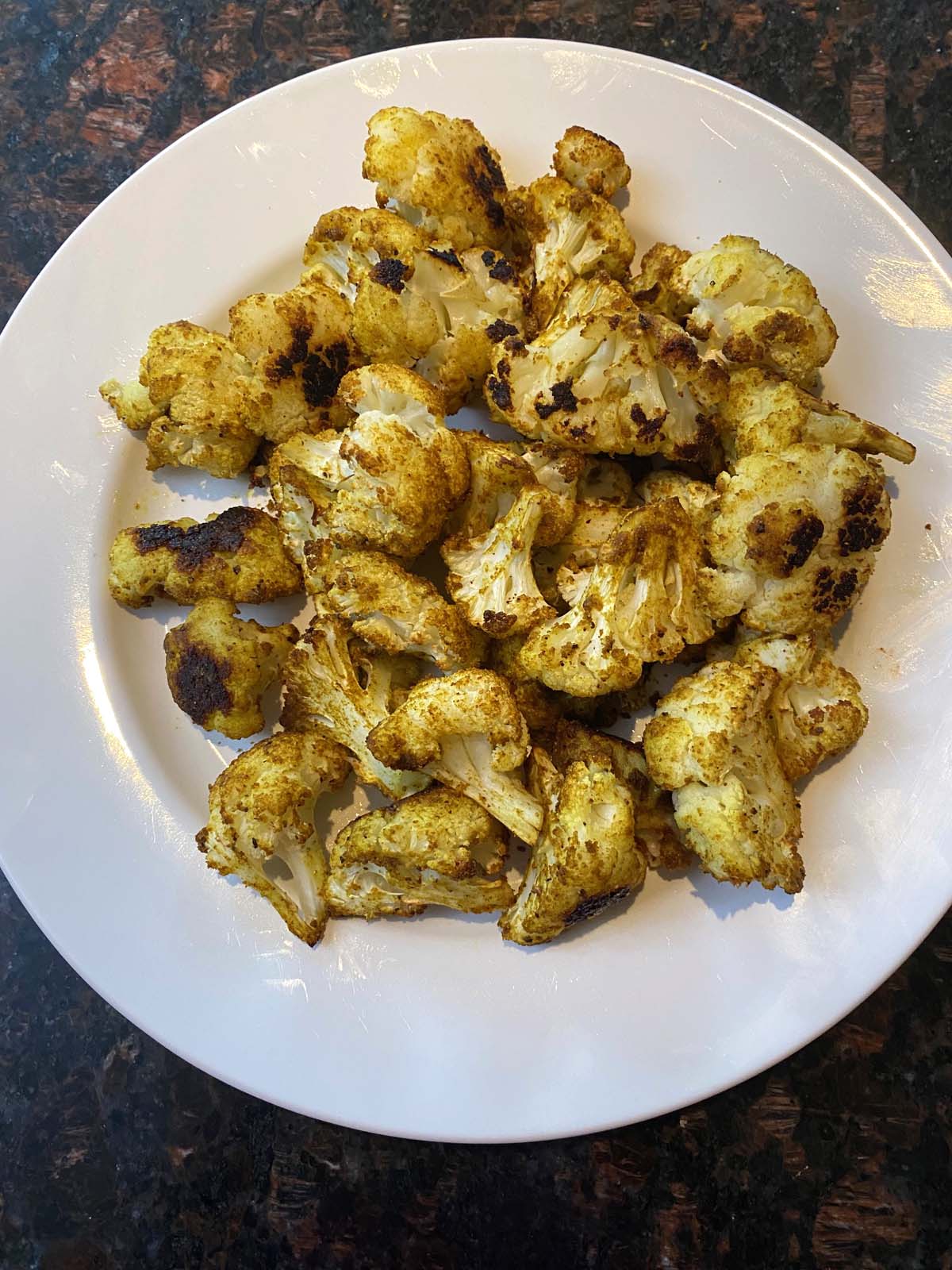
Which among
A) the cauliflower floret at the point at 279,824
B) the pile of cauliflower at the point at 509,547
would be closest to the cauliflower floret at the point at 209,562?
the pile of cauliflower at the point at 509,547

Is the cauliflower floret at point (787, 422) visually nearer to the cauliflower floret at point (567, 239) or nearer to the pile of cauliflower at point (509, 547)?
the pile of cauliflower at point (509, 547)

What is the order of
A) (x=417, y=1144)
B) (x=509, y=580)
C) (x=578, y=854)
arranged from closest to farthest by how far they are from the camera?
(x=578, y=854) → (x=509, y=580) → (x=417, y=1144)

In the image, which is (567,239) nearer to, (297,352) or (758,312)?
(758,312)

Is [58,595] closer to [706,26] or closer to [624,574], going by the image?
[624,574]

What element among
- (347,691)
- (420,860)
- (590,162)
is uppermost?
(590,162)

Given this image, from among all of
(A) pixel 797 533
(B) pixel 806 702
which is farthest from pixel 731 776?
(A) pixel 797 533

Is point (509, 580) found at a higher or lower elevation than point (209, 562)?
higher

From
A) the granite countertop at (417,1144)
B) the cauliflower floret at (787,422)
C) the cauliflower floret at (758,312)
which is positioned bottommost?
the granite countertop at (417,1144)
